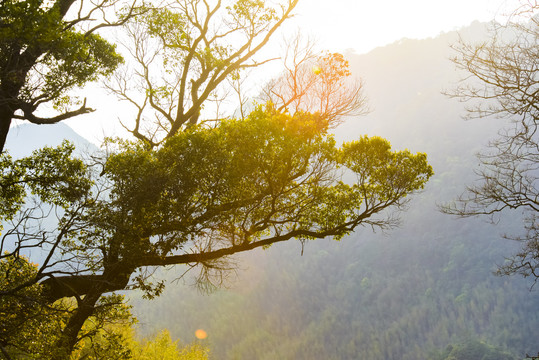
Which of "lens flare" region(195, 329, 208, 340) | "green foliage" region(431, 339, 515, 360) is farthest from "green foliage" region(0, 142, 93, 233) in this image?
"lens flare" region(195, 329, 208, 340)

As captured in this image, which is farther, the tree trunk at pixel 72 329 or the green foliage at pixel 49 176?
the green foliage at pixel 49 176

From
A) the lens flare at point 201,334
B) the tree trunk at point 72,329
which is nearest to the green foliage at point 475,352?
the lens flare at point 201,334

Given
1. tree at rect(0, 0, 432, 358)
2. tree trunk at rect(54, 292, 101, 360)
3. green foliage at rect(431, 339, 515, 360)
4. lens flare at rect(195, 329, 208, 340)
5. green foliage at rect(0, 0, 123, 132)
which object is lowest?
green foliage at rect(431, 339, 515, 360)

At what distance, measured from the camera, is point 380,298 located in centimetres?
13712

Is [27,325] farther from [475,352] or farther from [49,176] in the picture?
[475,352]

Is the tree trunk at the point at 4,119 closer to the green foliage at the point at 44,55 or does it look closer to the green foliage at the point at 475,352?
the green foliage at the point at 44,55

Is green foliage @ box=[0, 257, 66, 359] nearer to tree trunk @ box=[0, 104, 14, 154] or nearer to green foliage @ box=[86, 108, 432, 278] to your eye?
green foliage @ box=[86, 108, 432, 278]

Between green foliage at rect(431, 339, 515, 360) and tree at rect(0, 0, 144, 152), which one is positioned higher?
tree at rect(0, 0, 144, 152)

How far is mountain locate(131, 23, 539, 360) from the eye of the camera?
11500cm

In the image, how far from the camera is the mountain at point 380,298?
115m

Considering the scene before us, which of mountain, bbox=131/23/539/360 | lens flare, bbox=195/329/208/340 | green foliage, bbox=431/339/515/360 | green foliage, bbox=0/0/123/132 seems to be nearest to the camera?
green foliage, bbox=0/0/123/132

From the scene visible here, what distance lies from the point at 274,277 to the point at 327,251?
85.3ft

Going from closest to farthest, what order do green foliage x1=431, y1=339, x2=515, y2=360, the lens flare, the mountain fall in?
green foliage x1=431, y1=339, x2=515, y2=360, the mountain, the lens flare

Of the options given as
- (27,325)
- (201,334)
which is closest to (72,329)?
(27,325)
